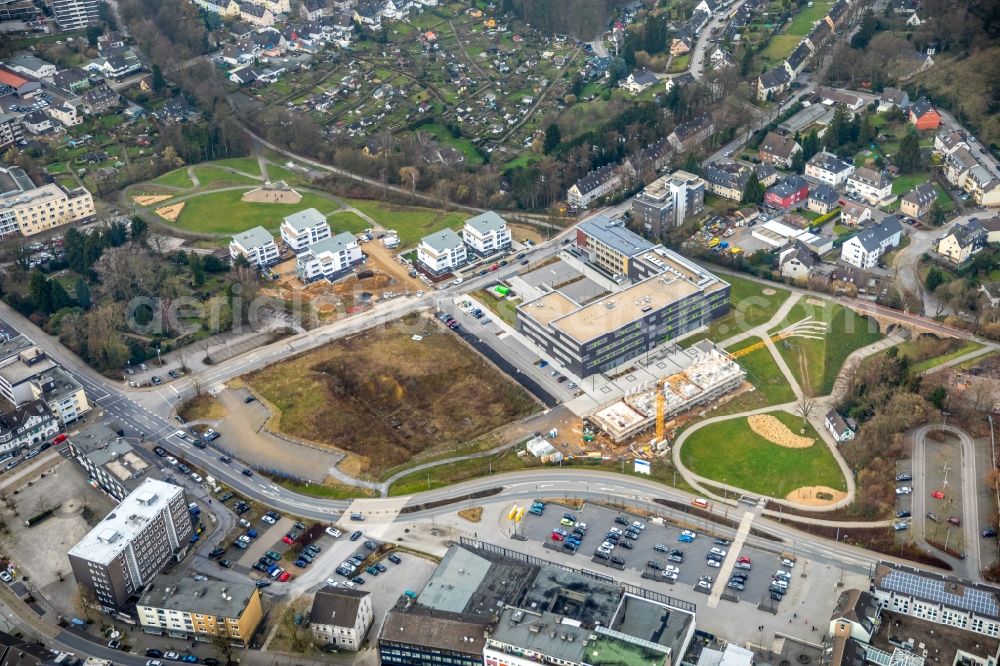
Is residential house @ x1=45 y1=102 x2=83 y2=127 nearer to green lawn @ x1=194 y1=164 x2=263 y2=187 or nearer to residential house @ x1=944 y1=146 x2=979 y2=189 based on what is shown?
green lawn @ x1=194 y1=164 x2=263 y2=187

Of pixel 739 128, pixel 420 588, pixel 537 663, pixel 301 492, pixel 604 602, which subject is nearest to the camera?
pixel 537 663

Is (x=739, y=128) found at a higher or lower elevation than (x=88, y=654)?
higher

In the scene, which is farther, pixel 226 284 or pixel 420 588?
pixel 226 284

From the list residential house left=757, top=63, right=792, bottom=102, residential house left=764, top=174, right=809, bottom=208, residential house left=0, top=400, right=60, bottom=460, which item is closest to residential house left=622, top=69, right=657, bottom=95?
residential house left=757, top=63, right=792, bottom=102

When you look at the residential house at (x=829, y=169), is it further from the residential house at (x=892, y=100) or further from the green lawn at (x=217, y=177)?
the green lawn at (x=217, y=177)

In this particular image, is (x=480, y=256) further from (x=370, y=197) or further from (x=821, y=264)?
(x=821, y=264)

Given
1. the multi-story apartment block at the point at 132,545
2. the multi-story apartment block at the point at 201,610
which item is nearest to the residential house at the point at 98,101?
the multi-story apartment block at the point at 132,545

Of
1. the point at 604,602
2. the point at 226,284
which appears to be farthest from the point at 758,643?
the point at 226,284

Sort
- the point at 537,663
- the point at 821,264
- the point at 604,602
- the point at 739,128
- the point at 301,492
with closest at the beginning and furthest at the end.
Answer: the point at 537,663 < the point at 604,602 < the point at 301,492 < the point at 821,264 < the point at 739,128
